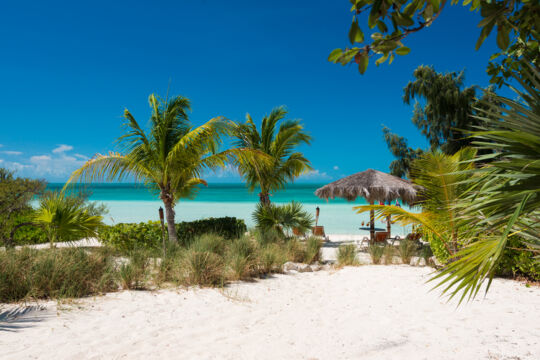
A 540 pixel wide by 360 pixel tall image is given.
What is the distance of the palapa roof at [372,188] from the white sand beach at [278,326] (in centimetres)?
533

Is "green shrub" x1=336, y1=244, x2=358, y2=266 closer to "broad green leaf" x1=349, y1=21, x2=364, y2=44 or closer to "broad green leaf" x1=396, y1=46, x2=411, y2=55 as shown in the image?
"broad green leaf" x1=396, y1=46, x2=411, y2=55

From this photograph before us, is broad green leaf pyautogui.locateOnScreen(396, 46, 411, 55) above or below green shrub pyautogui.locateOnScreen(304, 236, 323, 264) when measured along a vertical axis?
above

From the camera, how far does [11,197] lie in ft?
25.1

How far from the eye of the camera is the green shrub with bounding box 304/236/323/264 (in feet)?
26.7

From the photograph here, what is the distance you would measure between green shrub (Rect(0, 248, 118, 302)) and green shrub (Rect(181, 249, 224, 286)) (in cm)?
123

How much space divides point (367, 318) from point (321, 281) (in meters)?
2.29

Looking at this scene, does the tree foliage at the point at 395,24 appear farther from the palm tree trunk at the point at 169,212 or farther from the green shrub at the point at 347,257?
the palm tree trunk at the point at 169,212

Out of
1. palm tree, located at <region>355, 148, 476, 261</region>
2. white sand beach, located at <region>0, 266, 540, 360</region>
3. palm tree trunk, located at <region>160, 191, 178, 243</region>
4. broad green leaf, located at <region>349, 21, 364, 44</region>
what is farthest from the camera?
palm tree trunk, located at <region>160, 191, 178, 243</region>

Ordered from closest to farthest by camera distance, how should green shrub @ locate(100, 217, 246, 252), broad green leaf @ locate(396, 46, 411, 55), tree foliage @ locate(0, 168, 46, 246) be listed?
broad green leaf @ locate(396, 46, 411, 55)
tree foliage @ locate(0, 168, 46, 246)
green shrub @ locate(100, 217, 246, 252)

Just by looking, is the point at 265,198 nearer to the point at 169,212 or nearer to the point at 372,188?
the point at 372,188

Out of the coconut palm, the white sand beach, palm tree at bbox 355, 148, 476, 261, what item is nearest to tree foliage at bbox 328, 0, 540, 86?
the white sand beach

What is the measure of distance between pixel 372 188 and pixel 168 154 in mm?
6922

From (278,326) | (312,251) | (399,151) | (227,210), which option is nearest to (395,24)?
(278,326)

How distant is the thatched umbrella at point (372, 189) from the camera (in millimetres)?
10812
